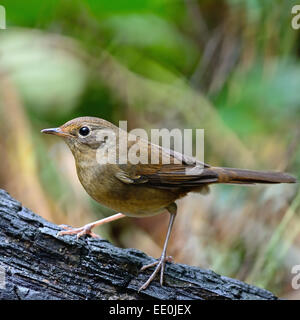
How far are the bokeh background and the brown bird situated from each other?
1.26 m

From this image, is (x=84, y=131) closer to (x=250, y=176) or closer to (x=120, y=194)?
(x=120, y=194)

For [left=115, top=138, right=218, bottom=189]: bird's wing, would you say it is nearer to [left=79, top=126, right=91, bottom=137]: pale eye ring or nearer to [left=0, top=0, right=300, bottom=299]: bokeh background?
[left=79, top=126, right=91, bottom=137]: pale eye ring

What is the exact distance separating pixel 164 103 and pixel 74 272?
11.7 feet

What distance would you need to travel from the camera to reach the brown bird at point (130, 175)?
3.72 metres

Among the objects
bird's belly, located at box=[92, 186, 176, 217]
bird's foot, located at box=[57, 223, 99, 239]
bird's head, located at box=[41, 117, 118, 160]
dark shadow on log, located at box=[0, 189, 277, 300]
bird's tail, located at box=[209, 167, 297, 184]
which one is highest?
bird's head, located at box=[41, 117, 118, 160]

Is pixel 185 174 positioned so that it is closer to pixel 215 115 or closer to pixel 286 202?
pixel 286 202

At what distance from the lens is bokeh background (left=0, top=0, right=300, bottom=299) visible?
5.21 metres

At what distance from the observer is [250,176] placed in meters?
3.92

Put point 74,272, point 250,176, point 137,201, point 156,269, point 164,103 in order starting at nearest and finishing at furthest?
point 74,272
point 156,269
point 137,201
point 250,176
point 164,103

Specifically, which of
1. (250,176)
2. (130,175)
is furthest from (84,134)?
(250,176)

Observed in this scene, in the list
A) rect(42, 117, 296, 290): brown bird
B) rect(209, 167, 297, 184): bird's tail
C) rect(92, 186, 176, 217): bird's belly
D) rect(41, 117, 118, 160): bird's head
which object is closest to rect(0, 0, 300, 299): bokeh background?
rect(209, 167, 297, 184): bird's tail

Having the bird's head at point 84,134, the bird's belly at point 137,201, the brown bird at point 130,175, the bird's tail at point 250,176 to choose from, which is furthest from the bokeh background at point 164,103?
the bird's head at point 84,134

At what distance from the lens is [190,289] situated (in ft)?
11.3

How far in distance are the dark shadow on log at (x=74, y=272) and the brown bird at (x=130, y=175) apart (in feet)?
0.74
